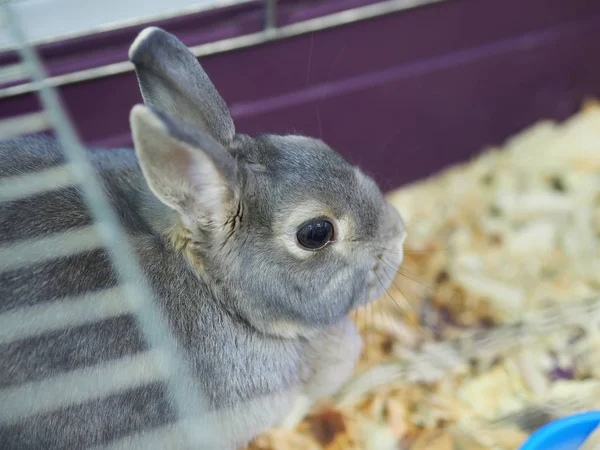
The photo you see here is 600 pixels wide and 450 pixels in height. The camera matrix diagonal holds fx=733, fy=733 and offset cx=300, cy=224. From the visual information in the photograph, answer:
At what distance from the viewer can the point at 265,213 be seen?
1.44 meters

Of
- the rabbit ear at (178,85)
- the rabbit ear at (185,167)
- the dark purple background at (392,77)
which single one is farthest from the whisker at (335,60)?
the rabbit ear at (185,167)

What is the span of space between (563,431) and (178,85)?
3.55 feet

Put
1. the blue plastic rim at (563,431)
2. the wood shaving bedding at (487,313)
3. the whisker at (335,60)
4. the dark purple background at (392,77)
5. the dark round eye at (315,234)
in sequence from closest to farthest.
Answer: the dark round eye at (315,234), the blue plastic rim at (563,431), the wood shaving bedding at (487,313), the dark purple background at (392,77), the whisker at (335,60)

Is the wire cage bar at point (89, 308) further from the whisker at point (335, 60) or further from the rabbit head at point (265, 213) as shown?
the whisker at point (335, 60)

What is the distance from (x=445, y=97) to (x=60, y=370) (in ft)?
5.15

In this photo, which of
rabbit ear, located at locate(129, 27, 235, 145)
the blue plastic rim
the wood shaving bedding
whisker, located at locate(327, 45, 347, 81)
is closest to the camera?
rabbit ear, located at locate(129, 27, 235, 145)

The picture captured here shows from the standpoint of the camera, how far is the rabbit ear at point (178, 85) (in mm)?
1340

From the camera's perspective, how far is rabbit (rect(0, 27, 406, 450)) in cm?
137

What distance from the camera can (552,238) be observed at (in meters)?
2.40

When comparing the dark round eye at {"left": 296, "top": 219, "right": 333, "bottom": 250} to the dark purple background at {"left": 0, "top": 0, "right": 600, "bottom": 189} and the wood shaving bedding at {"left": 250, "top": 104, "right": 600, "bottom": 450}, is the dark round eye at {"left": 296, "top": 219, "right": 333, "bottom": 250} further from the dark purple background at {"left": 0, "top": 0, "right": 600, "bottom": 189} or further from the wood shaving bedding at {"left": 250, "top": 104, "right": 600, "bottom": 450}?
the dark purple background at {"left": 0, "top": 0, "right": 600, "bottom": 189}

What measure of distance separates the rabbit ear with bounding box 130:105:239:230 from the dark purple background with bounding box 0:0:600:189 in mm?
761

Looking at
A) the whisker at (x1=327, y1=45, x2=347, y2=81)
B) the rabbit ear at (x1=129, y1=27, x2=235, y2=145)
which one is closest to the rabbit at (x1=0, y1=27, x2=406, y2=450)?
the rabbit ear at (x1=129, y1=27, x2=235, y2=145)

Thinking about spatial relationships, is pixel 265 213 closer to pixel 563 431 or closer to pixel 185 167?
pixel 185 167

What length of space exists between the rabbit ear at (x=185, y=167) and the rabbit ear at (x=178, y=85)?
121 mm
